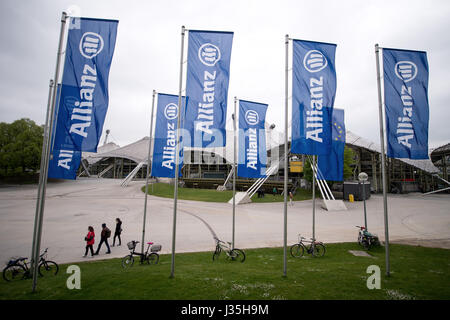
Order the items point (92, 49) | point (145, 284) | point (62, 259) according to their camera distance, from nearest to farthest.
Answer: point (145, 284) → point (92, 49) → point (62, 259)

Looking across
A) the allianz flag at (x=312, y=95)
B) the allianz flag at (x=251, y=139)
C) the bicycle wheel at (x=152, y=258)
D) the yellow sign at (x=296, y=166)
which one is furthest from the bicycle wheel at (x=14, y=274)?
the yellow sign at (x=296, y=166)

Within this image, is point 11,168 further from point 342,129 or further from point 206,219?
point 342,129

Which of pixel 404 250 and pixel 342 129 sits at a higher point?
pixel 342 129

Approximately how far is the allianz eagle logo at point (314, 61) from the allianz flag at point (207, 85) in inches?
115

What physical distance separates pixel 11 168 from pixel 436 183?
3466 inches

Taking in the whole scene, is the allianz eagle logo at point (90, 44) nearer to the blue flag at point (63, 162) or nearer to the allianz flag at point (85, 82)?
the allianz flag at point (85, 82)

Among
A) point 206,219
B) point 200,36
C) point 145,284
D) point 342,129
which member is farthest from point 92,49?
point 206,219

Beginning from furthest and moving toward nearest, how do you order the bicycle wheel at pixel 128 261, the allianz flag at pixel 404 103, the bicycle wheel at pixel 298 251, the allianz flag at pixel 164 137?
1. the allianz flag at pixel 164 137
2. the bicycle wheel at pixel 298 251
3. the bicycle wheel at pixel 128 261
4. the allianz flag at pixel 404 103

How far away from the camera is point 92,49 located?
7.30 meters

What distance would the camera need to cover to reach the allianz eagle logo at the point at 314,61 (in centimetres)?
809

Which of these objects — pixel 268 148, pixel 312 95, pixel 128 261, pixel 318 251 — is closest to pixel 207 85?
pixel 312 95

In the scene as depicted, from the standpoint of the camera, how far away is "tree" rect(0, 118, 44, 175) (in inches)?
1646

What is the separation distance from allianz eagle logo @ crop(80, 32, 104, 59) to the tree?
160 feet

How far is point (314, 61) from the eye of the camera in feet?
26.6
